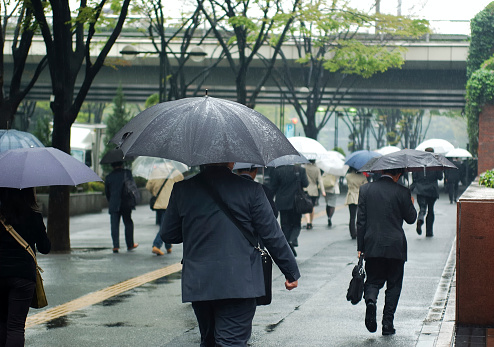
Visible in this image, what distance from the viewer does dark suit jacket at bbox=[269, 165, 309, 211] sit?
12484mm

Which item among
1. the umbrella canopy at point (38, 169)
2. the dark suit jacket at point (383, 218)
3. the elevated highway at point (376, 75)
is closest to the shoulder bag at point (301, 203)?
the dark suit jacket at point (383, 218)

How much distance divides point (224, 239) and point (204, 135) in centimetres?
57

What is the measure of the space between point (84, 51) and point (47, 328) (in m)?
8.04

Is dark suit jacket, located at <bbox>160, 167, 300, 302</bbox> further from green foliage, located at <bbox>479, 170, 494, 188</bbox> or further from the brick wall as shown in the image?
the brick wall

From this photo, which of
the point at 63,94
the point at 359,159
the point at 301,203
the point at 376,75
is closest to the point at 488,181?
the point at 301,203

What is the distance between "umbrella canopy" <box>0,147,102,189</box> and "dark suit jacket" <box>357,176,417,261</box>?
99.9 inches

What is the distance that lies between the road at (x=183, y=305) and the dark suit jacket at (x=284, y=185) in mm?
897

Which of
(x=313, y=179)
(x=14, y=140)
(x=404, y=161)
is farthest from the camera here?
(x=313, y=179)

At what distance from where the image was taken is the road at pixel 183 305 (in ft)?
23.2

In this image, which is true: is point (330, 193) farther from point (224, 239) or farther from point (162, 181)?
point (224, 239)

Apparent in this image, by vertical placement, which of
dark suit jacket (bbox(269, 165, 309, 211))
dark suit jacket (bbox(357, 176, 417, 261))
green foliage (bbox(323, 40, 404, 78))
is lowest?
dark suit jacket (bbox(269, 165, 309, 211))

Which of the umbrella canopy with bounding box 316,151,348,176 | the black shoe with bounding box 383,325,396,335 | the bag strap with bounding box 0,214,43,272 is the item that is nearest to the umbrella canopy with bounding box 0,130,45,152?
the bag strap with bounding box 0,214,43,272

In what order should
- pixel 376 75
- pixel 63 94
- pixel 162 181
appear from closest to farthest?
pixel 63 94 < pixel 162 181 < pixel 376 75

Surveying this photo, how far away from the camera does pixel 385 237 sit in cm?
721
